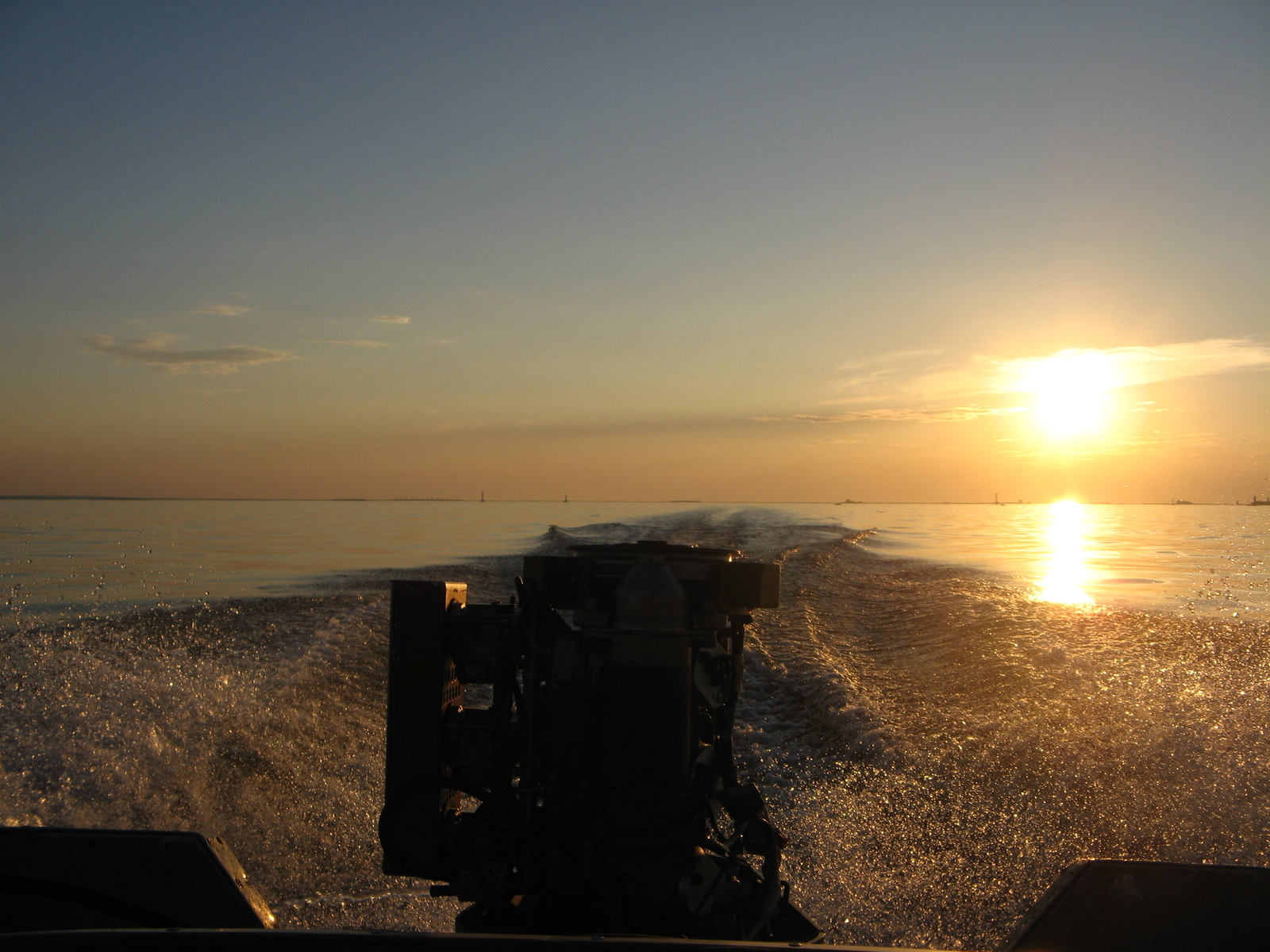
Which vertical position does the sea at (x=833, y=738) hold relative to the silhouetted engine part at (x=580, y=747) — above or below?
below

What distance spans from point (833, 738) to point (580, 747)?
3.30 m

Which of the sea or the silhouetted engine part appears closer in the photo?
the silhouetted engine part

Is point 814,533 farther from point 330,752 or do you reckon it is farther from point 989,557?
point 330,752

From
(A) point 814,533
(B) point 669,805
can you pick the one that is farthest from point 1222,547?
(B) point 669,805

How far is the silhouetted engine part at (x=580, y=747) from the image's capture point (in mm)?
2428

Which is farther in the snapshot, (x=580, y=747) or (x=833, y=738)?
(x=833, y=738)

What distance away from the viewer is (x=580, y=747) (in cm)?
260

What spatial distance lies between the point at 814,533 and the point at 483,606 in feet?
79.7

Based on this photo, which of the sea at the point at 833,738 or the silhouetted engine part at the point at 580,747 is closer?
the silhouetted engine part at the point at 580,747

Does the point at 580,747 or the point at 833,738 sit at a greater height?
the point at 580,747

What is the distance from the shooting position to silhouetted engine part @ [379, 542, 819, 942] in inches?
95.6

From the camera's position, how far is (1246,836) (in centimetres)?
379

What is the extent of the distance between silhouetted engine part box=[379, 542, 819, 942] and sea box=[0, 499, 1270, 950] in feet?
3.10

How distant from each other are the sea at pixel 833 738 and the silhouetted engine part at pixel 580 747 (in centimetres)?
94
